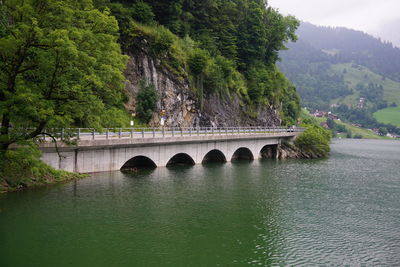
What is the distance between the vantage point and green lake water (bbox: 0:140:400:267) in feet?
60.1

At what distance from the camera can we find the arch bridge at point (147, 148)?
114ft

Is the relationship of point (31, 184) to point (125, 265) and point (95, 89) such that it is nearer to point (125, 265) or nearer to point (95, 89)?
point (95, 89)

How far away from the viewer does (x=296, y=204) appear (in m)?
30.7

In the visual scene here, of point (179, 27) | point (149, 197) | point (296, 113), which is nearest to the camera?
point (149, 197)

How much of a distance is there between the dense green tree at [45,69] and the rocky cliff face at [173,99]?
29.3 metres

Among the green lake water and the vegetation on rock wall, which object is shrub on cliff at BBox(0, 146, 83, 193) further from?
the vegetation on rock wall

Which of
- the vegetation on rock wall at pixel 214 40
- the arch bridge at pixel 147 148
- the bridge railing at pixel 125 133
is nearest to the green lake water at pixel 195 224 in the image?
the arch bridge at pixel 147 148

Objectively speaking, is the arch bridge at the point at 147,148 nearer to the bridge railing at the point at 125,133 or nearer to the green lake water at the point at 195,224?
the bridge railing at the point at 125,133

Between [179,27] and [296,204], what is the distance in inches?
1987

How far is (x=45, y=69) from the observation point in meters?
24.2

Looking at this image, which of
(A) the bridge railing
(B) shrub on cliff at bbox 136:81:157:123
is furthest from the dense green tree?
(B) shrub on cliff at bbox 136:81:157:123

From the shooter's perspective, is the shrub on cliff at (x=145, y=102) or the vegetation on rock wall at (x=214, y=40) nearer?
the shrub on cliff at (x=145, y=102)

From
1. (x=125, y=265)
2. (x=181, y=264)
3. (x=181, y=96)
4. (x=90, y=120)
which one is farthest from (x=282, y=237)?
(x=181, y=96)

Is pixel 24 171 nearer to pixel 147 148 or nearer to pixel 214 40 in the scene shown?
pixel 147 148
